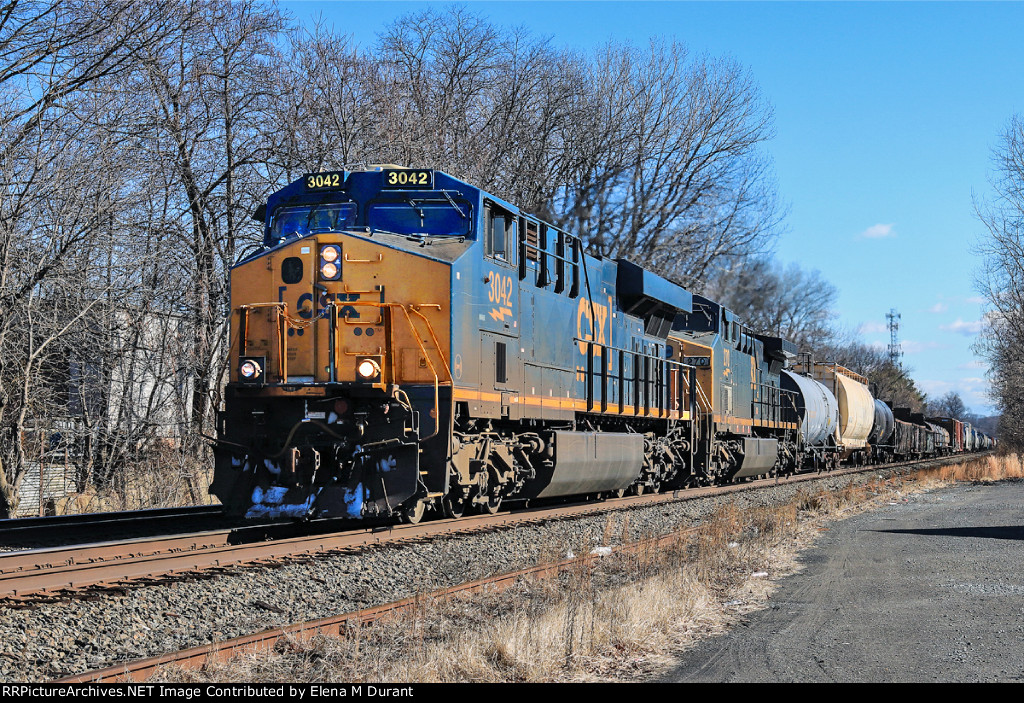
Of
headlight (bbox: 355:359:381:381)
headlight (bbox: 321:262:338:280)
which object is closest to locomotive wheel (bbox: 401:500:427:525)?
headlight (bbox: 355:359:381:381)

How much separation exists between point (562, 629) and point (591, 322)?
862cm

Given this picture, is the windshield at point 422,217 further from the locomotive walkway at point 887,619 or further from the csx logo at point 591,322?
the locomotive walkway at point 887,619

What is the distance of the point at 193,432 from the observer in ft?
64.1

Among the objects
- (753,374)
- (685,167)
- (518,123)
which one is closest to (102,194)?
(753,374)

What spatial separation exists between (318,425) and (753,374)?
53.1 ft

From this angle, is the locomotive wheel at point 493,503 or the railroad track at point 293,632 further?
the locomotive wheel at point 493,503

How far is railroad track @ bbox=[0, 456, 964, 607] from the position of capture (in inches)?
282

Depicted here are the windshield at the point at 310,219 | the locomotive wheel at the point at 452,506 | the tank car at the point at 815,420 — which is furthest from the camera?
the tank car at the point at 815,420

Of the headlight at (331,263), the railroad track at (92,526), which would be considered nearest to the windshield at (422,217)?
the headlight at (331,263)

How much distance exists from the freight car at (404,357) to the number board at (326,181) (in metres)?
0.02

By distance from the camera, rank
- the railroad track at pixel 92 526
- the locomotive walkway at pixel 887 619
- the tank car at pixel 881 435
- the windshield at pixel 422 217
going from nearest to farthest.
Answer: the locomotive walkway at pixel 887 619 < the railroad track at pixel 92 526 < the windshield at pixel 422 217 < the tank car at pixel 881 435

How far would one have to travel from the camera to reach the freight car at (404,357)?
979 centimetres

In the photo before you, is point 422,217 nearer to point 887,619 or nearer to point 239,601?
point 239,601

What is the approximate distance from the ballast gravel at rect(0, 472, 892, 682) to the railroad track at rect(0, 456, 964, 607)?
0.77ft
